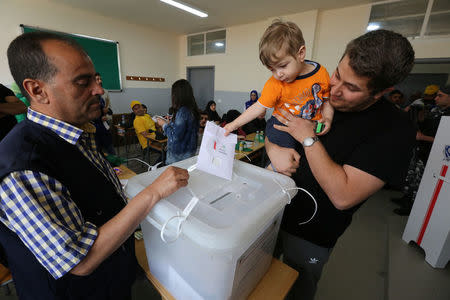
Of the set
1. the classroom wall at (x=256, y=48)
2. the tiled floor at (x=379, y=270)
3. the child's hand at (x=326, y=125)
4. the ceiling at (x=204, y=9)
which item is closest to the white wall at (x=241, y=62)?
the classroom wall at (x=256, y=48)

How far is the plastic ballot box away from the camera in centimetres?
53

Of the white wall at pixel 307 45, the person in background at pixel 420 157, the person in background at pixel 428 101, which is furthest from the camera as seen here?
the white wall at pixel 307 45

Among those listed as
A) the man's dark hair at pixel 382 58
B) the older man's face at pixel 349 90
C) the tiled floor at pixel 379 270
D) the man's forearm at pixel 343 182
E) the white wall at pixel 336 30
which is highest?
the white wall at pixel 336 30

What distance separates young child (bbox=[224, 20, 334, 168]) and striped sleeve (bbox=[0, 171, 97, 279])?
28.3 inches

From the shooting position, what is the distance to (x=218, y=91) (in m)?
6.59

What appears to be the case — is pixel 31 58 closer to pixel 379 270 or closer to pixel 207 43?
pixel 379 270

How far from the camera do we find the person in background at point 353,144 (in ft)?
2.28

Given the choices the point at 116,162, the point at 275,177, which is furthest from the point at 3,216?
the point at 116,162

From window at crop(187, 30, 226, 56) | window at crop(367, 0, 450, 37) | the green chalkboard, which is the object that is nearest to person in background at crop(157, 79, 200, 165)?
the green chalkboard

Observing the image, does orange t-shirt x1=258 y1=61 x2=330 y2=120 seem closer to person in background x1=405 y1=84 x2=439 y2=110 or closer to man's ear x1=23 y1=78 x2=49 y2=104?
man's ear x1=23 y1=78 x2=49 y2=104

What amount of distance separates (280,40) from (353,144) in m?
0.62

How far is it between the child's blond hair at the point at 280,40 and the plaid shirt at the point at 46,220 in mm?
1031

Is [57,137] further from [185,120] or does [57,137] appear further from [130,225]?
[185,120]

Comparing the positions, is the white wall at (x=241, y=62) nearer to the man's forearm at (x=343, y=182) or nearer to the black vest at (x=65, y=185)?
the man's forearm at (x=343, y=182)
